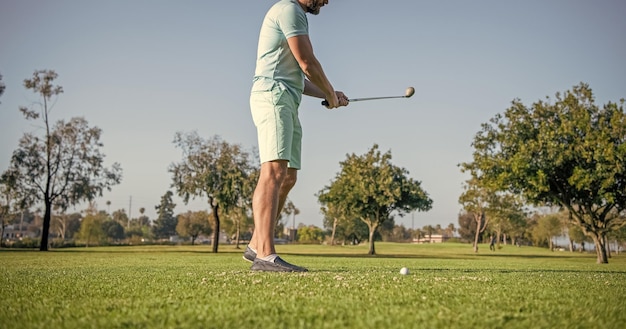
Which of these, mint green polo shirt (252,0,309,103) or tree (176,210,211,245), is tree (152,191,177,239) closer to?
tree (176,210,211,245)

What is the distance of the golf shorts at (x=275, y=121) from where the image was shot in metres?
5.75

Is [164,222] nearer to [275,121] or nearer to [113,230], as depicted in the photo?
[113,230]

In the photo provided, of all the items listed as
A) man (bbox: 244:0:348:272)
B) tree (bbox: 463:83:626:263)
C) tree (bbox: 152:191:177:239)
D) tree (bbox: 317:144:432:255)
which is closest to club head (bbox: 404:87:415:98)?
man (bbox: 244:0:348:272)

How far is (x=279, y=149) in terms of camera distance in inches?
226

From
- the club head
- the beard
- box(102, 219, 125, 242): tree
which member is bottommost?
box(102, 219, 125, 242): tree

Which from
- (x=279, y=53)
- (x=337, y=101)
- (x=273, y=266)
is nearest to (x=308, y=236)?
(x=337, y=101)

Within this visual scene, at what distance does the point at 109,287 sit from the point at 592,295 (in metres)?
3.75

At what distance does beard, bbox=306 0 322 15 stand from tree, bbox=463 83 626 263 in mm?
26666

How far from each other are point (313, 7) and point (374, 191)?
139 feet

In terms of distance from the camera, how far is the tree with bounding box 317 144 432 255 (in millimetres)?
48031

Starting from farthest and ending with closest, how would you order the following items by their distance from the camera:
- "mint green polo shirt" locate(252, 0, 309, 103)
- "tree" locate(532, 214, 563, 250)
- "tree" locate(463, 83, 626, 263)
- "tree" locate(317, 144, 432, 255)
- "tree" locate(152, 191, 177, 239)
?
"tree" locate(152, 191, 177, 239)
"tree" locate(532, 214, 563, 250)
"tree" locate(317, 144, 432, 255)
"tree" locate(463, 83, 626, 263)
"mint green polo shirt" locate(252, 0, 309, 103)

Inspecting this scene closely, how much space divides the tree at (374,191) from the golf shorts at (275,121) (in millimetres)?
42065

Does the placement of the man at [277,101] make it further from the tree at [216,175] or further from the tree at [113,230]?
the tree at [113,230]

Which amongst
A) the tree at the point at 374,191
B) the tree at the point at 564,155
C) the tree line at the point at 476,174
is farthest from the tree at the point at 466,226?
the tree at the point at 564,155
